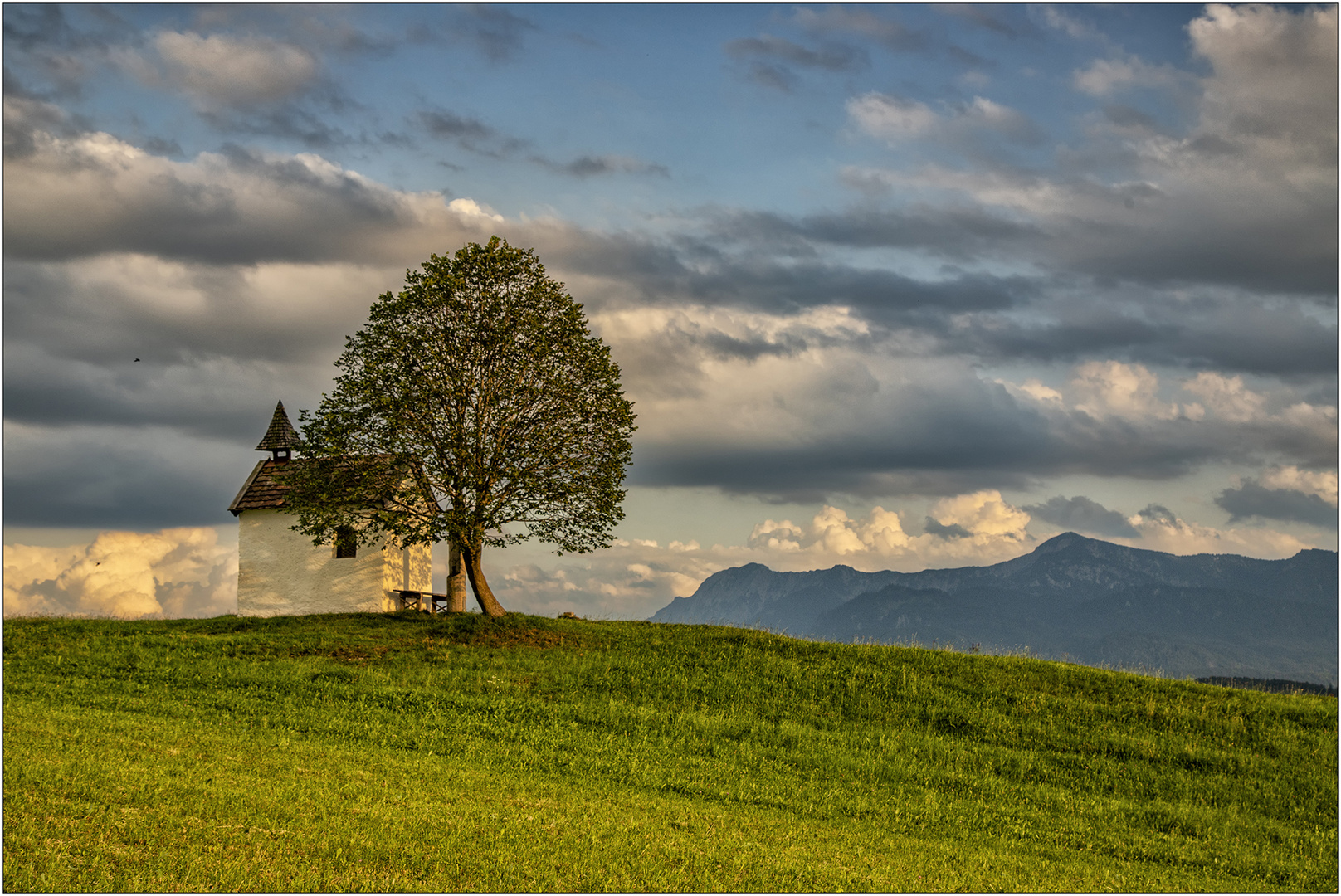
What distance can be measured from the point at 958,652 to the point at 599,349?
17.3 m

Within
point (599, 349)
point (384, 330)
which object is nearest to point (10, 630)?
point (384, 330)

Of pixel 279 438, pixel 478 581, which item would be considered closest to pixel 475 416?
pixel 478 581

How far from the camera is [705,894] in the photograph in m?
12.7

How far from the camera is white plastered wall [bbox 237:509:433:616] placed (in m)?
44.4

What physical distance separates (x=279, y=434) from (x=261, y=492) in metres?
3.90

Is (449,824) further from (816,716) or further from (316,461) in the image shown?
(316,461)

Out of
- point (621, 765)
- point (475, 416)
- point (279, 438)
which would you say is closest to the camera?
point (621, 765)

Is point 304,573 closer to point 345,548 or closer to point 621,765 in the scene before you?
point 345,548

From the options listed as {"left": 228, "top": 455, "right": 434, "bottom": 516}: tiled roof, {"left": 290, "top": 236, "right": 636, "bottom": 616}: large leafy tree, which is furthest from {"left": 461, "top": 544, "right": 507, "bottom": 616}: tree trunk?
{"left": 228, "top": 455, "right": 434, "bottom": 516}: tiled roof

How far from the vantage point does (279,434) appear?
163 feet

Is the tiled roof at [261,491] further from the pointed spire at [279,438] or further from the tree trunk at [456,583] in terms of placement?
the tree trunk at [456,583]

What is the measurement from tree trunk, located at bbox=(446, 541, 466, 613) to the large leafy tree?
1540mm

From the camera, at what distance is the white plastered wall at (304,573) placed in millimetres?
44406

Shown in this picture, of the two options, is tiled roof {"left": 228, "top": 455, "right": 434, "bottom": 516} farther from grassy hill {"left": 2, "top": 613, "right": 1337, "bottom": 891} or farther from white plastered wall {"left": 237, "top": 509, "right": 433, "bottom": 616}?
grassy hill {"left": 2, "top": 613, "right": 1337, "bottom": 891}
